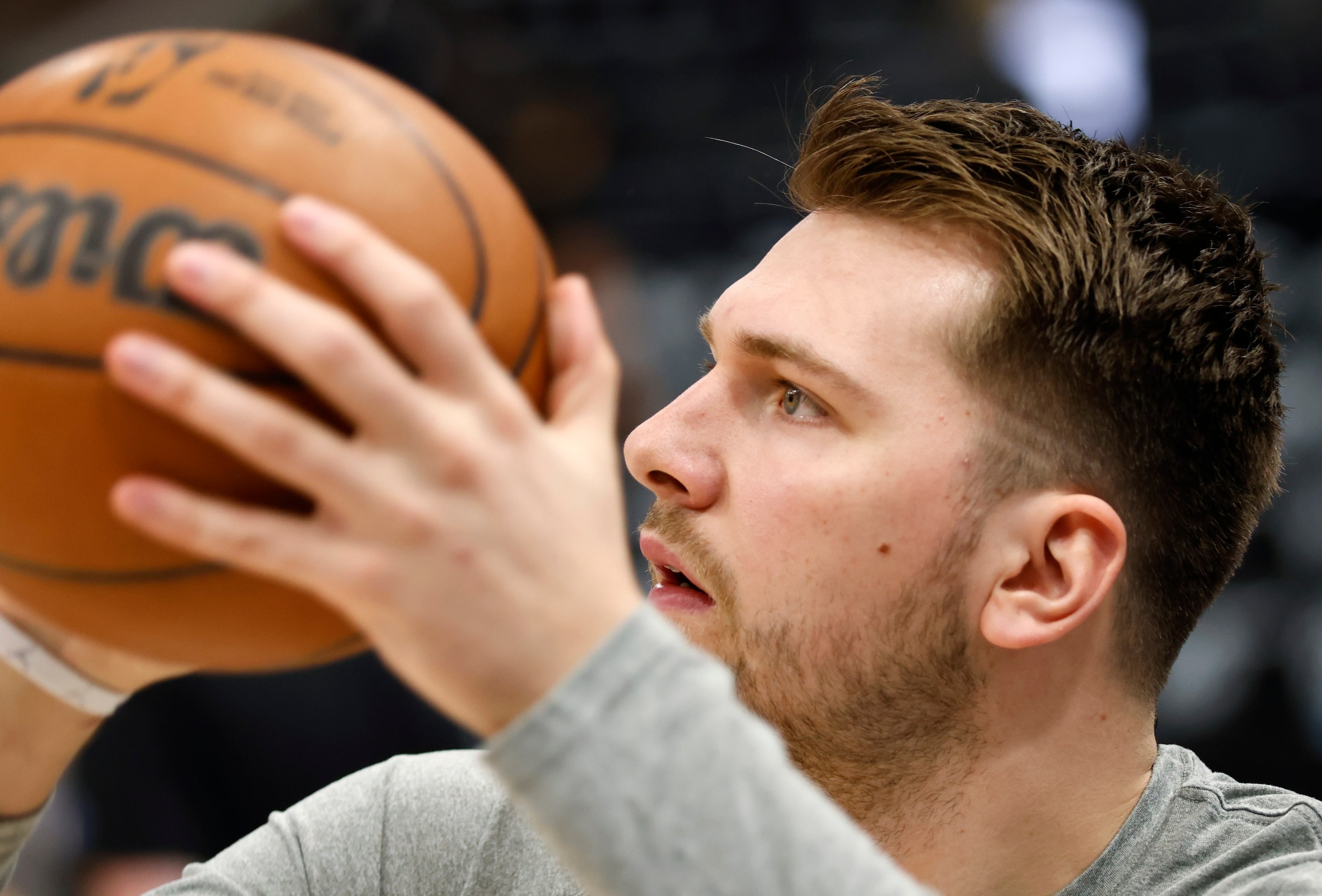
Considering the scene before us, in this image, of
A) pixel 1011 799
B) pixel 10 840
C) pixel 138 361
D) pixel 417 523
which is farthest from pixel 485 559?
pixel 1011 799

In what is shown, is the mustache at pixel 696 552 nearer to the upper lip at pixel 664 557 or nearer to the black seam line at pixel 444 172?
the upper lip at pixel 664 557

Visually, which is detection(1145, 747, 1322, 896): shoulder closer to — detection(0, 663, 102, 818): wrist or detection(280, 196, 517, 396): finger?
detection(280, 196, 517, 396): finger

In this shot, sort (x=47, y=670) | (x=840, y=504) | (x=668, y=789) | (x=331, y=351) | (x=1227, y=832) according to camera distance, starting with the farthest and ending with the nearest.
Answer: (x=1227, y=832), (x=840, y=504), (x=47, y=670), (x=668, y=789), (x=331, y=351)

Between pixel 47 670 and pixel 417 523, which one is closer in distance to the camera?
pixel 417 523

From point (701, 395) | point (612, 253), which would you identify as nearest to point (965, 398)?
point (701, 395)

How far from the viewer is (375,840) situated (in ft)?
6.00

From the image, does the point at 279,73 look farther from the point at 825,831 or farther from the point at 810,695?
the point at 810,695

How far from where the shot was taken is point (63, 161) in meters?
1.01

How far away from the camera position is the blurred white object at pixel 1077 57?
16.5 ft

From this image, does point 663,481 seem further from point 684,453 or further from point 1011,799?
point 1011,799

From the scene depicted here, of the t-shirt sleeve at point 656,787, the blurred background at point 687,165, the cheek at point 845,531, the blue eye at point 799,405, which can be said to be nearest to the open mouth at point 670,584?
the cheek at point 845,531

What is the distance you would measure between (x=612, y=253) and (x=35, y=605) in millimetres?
4267

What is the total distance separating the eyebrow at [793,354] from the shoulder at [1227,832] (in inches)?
29.9

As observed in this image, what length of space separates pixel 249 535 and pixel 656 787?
0.35 metres
